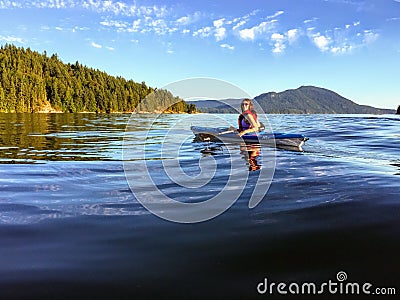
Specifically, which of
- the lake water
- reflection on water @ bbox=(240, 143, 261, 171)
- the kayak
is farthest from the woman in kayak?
the lake water

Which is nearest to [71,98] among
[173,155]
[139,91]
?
[139,91]

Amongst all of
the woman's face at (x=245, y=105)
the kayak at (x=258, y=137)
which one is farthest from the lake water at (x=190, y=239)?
the woman's face at (x=245, y=105)

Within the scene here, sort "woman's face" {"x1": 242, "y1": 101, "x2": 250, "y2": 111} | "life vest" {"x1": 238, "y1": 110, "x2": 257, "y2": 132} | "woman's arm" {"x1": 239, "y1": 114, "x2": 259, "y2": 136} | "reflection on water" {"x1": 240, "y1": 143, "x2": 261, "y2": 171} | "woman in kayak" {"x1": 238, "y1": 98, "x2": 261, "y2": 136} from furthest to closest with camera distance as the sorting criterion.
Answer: "life vest" {"x1": 238, "y1": 110, "x2": 257, "y2": 132} → "woman's arm" {"x1": 239, "y1": 114, "x2": 259, "y2": 136} → "woman in kayak" {"x1": 238, "y1": 98, "x2": 261, "y2": 136} → "woman's face" {"x1": 242, "y1": 101, "x2": 250, "y2": 111} → "reflection on water" {"x1": 240, "y1": 143, "x2": 261, "y2": 171}

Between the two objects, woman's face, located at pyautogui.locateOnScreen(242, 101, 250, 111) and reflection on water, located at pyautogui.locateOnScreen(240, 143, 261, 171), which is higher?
woman's face, located at pyautogui.locateOnScreen(242, 101, 250, 111)

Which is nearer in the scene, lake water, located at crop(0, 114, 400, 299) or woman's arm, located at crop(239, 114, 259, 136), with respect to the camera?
lake water, located at crop(0, 114, 400, 299)

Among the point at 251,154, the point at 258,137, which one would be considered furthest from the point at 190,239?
the point at 258,137

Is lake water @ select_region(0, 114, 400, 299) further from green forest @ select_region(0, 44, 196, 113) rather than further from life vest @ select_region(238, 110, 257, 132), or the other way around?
green forest @ select_region(0, 44, 196, 113)

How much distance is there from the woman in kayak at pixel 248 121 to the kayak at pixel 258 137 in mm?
267

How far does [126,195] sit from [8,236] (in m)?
2.44

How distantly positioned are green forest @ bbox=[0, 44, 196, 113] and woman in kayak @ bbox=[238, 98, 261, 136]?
88.8m

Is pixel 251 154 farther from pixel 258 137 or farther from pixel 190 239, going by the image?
pixel 190 239

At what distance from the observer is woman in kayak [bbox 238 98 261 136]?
1511 centimetres

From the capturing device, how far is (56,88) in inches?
5261

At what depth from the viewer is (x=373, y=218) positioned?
4.84m
